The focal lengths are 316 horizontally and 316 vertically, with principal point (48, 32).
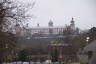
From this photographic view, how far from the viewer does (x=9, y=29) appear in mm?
22969

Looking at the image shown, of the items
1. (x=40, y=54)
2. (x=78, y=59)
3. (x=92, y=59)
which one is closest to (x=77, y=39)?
(x=40, y=54)

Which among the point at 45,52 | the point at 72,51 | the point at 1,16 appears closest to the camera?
the point at 1,16

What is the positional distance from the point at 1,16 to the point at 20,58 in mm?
40266

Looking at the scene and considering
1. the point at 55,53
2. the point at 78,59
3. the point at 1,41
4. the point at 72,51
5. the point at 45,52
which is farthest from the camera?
the point at 45,52

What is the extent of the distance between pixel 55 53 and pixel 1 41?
44.1 metres

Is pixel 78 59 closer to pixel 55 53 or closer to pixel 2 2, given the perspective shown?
pixel 55 53

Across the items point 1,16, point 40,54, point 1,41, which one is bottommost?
point 40,54

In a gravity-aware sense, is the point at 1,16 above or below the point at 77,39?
above

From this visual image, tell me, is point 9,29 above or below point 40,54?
above

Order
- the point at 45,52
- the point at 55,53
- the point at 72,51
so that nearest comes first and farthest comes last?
the point at 55,53, the point at 72,51, the point at 45,52

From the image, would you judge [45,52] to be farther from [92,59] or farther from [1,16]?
[1,16]

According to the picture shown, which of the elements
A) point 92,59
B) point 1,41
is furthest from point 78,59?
point 1,41

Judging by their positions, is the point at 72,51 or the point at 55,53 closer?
the point at 55,53

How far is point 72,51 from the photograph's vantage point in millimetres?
73438
